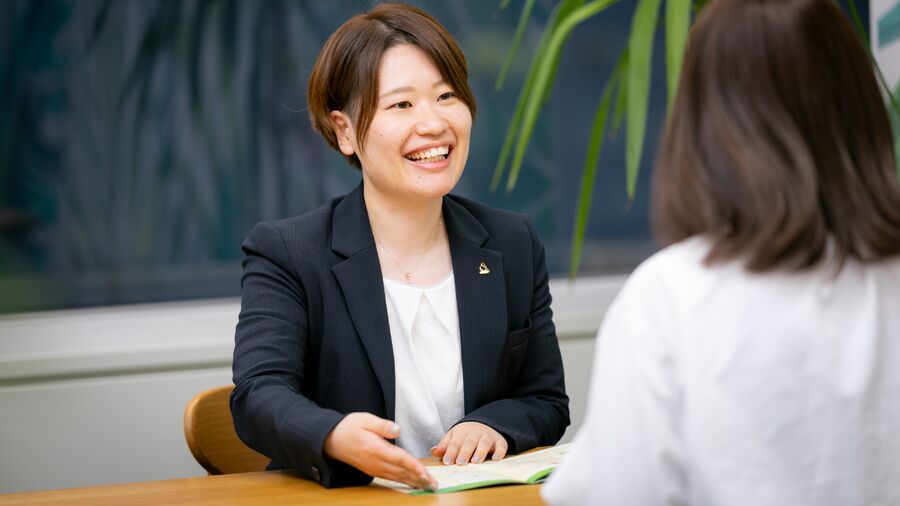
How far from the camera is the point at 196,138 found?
3129 mm

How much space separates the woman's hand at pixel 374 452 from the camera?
4.61 feet

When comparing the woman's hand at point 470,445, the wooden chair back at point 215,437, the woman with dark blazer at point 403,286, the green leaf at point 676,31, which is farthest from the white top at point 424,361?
the green leaf at point 676,31

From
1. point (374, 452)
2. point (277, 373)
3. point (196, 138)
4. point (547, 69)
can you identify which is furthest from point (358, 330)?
point (196, 138)

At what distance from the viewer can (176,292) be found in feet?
10.2

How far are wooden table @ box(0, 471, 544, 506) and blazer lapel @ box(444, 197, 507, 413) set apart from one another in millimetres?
404

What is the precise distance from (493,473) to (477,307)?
421 millimetres

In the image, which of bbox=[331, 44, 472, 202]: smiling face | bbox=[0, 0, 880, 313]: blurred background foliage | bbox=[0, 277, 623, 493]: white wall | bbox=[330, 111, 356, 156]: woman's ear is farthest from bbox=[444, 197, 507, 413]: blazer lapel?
bbox=[0, 0, 880, 313]: blurred background foliage

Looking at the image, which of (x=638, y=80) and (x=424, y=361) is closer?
(x=424, y=361)

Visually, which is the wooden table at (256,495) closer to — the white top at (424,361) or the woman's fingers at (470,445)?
the woman's fingers at (470,445)

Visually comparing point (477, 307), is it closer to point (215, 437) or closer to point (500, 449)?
point (500, 449)

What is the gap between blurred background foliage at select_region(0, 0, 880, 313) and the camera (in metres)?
3.01

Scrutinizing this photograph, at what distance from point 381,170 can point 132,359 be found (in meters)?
1.31

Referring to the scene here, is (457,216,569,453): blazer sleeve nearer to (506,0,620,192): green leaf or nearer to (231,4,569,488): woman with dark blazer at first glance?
(231,4,569,488): woman with dark blazer

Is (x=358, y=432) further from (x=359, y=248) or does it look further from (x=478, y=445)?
(x=359, y=248)
